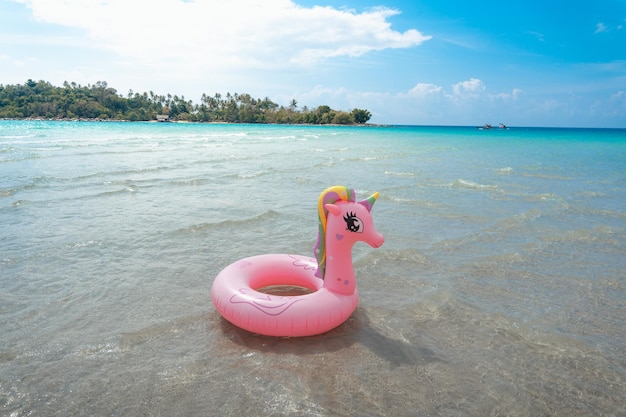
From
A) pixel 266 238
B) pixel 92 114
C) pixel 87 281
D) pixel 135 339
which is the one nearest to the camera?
pixel 135 339

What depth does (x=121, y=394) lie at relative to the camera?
3965 mm

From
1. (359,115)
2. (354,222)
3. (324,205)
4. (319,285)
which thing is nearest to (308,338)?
(319,285)

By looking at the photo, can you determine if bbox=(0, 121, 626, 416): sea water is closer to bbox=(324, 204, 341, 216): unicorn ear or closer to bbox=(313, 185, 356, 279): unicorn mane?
bbox=(313, 185, 356, 279): unicorn mane

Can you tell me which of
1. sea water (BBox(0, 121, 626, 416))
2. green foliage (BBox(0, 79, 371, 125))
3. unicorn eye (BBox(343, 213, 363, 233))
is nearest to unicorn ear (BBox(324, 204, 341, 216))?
unicorn eye (BBox(343, 213, 363, 233))

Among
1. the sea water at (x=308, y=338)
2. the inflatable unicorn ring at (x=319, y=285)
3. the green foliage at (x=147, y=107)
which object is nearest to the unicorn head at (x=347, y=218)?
the inflatable unicorn ring at (x=319, y=285)

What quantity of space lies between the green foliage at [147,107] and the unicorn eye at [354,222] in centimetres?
12200

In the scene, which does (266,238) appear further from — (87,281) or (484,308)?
(484,308)

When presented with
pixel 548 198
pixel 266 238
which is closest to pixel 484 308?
pixel 266 238

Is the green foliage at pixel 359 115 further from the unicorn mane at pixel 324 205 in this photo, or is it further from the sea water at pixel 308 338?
the unicorn mane at pixel 324 205

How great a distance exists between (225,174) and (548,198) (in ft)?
42.0

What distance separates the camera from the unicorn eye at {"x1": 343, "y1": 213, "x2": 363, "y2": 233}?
17.1 feet

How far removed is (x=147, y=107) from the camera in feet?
408

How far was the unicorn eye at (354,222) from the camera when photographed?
206 inches

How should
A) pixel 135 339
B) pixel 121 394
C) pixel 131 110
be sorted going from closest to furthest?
1. pixel 121 394
2. pixel 135 339
3. pixel 131 110
